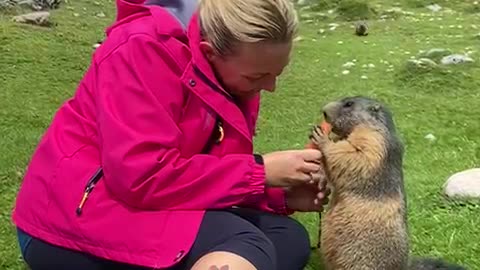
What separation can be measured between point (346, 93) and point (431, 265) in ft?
7.73

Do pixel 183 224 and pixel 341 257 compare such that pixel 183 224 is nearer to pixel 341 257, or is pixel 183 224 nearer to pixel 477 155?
pixel 341 257

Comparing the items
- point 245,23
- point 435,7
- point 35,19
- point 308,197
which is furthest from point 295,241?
point 435,7

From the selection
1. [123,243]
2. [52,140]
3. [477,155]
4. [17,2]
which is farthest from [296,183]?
[17,2]

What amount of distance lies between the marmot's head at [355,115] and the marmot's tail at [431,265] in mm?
403

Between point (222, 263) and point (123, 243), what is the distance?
0.24 meters

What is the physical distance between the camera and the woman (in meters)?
2.05

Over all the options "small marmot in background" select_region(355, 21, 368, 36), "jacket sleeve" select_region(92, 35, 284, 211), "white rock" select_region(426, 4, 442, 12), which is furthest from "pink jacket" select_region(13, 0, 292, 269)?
"white rock" select_region(426, 4, 442, 12)

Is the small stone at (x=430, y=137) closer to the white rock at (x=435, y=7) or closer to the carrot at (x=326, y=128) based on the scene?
the carrot at (x=326, y=128)

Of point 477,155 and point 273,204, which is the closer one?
point 273,204

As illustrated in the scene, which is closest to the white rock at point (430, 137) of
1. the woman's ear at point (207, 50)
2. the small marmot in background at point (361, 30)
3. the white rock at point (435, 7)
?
the woman's ear at point (207, 50)

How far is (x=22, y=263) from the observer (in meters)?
2.73

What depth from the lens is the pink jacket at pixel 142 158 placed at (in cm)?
205

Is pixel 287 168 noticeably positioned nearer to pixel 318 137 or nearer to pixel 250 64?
pixel 250 64

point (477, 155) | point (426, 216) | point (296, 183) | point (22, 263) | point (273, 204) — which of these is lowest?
point (477, 155)
